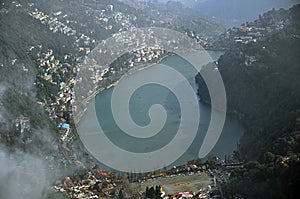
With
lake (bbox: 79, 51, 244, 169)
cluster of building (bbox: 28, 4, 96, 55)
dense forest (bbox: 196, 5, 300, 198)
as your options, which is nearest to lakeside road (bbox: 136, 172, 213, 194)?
dense forest (bbox: 196, 5, 300, 198)

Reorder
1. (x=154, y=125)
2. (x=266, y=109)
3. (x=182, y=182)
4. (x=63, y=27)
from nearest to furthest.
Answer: (x=182, y=182)
(x=266, y=109)
(x=154, y=125)
(x=63, y=27)

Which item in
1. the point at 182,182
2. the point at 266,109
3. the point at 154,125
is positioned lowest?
the point at 182,182

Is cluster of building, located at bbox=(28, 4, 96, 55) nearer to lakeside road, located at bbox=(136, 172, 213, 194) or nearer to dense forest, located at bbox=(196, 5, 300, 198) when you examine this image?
dense forest, located at bbox=(196, 5, 300, 198)

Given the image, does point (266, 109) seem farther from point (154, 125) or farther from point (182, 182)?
point (182, 182)

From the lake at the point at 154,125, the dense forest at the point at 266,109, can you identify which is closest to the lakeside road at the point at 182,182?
the dense forest at the point at 266,109

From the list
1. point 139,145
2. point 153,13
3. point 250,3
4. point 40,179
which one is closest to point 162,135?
point 139,145

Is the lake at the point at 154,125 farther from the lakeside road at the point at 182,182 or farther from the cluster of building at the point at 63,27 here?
the cluster of building at the point at 63,27

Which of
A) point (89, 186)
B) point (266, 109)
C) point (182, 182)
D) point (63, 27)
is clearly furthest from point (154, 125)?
point (63, 27)
